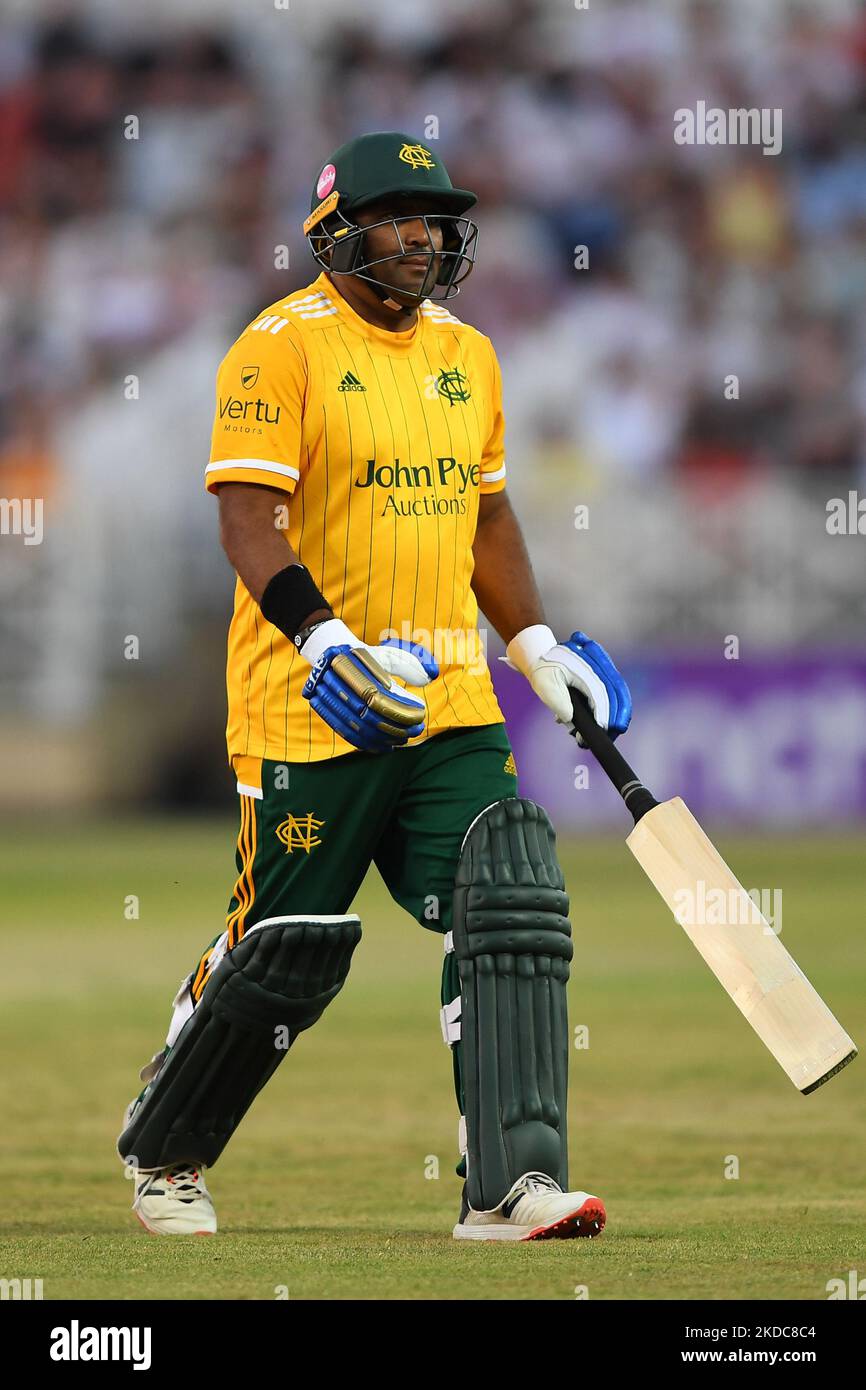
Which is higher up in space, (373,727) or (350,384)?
(350,384)

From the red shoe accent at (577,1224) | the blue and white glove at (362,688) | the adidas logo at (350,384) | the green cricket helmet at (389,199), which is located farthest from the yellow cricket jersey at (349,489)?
the red shoe accent at (577,1224)

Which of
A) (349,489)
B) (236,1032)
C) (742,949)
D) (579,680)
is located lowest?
(236,1032)

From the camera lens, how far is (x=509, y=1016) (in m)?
4.09

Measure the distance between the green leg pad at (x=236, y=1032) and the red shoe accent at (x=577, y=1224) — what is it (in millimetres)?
621

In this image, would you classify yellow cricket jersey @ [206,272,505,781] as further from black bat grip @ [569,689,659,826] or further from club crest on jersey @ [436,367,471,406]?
black bat grip @ [569,689,659,826]

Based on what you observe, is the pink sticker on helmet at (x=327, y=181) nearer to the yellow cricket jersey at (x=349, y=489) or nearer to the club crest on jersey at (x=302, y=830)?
the yellow cricket jersey at (x=349, y=489)

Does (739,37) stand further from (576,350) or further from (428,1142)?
(428,1142)

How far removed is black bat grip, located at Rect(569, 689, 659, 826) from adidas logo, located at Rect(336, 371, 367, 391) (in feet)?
2.48

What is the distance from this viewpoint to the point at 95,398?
1516cm

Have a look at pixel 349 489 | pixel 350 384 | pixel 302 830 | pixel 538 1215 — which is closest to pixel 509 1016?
pixel 538 1215

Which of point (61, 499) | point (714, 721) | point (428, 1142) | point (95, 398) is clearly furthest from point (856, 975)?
point (95, 398)

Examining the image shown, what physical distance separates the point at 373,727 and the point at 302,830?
0.38 m

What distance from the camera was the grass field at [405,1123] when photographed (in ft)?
12.1

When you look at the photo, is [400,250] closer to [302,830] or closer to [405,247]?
[405,247]
